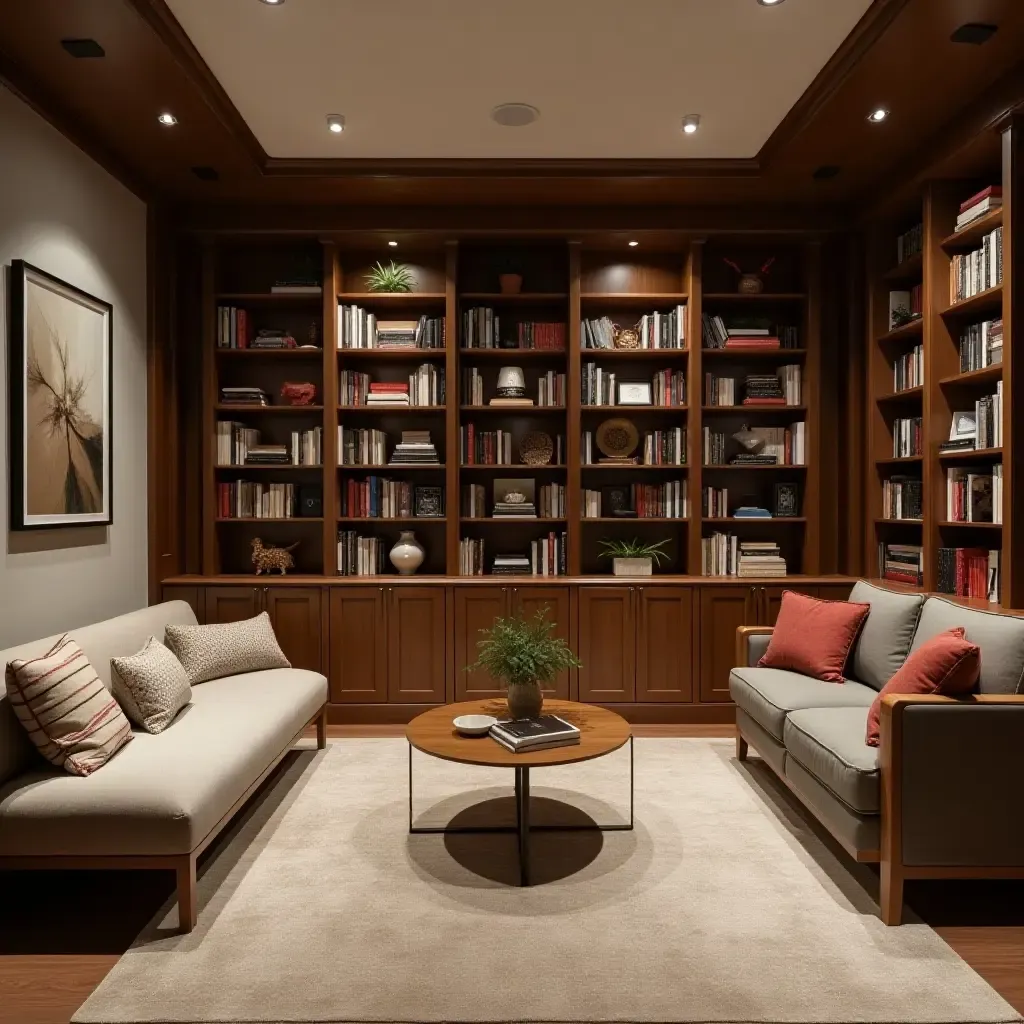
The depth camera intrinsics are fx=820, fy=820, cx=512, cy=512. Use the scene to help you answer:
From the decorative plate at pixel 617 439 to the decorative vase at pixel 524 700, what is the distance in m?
2.26

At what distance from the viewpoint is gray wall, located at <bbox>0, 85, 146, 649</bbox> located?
3.25 meters

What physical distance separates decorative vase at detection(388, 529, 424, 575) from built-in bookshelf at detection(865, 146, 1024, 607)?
2676mm

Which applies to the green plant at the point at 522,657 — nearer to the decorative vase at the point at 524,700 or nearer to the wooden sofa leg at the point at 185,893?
the decorative vase at the point at 524,700

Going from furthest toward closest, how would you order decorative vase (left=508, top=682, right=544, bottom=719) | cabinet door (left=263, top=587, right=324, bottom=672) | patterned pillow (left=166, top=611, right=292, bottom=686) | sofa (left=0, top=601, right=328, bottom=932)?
cabinet door (left=263, top=587, right=324, bottom=672) → patterned pillow (left=166, top=611, right=292, bottom=686) → decorative vase (left=508, top=682, right=544, bottom=719) → sofa (left=0, top=601, right=328, bottom=932)

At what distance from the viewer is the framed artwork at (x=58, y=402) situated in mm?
3281

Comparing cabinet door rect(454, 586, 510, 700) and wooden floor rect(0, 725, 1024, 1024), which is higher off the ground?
cabinet door rect(454, 586, 510, 700)

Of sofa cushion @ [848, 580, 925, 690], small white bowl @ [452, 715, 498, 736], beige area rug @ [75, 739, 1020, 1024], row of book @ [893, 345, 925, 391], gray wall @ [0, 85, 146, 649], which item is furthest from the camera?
row of book @ [893, 345, 925, 391]

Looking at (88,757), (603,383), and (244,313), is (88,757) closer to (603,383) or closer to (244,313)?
(244,313)

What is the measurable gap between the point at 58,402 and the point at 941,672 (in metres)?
3.64

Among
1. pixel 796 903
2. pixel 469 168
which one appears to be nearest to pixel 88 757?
pixel 796 903

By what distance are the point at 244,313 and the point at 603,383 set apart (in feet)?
7.33

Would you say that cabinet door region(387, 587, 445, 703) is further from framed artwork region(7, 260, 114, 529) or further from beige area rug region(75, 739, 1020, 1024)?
framed artwork region(7, 260, 114, 529)

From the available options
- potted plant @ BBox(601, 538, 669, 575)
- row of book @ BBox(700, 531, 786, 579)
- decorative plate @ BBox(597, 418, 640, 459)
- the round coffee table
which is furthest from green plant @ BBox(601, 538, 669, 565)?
the round coffee table

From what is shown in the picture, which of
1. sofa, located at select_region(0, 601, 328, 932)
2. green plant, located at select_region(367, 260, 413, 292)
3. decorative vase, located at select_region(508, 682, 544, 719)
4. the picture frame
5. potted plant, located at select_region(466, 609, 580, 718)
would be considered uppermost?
green plant, located at select_region(367, 260, 413, 292)
